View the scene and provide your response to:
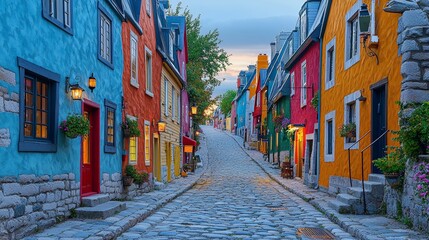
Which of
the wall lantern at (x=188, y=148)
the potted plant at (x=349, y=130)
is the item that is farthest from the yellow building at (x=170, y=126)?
the potted plant at (x=349, y=130)

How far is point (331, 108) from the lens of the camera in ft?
54.5

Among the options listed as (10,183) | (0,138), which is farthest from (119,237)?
(0,138)

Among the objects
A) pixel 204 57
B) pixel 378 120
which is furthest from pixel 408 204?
pixel 204 57

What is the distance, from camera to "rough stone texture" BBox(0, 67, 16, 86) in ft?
23.6

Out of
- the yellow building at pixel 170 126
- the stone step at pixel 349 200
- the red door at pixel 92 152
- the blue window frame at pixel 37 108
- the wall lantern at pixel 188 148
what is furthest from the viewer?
the wall lantern at pixel 188 148

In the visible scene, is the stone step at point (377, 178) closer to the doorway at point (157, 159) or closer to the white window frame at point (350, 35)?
the white window frame at point (350, 35)

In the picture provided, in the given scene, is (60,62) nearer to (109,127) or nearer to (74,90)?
(74,90)

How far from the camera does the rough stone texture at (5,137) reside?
7184 mm

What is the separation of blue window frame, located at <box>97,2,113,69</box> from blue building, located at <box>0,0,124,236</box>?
0.02 meters

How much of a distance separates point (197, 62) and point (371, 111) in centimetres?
2863

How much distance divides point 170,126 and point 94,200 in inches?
529

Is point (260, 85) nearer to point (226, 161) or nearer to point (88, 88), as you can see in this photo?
point (226, 161)

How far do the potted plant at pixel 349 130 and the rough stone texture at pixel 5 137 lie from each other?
9317mm

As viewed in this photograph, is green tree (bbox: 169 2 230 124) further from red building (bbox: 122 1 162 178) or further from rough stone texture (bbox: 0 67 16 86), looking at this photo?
rough stone texture (bbox: 0 67 16 86)
